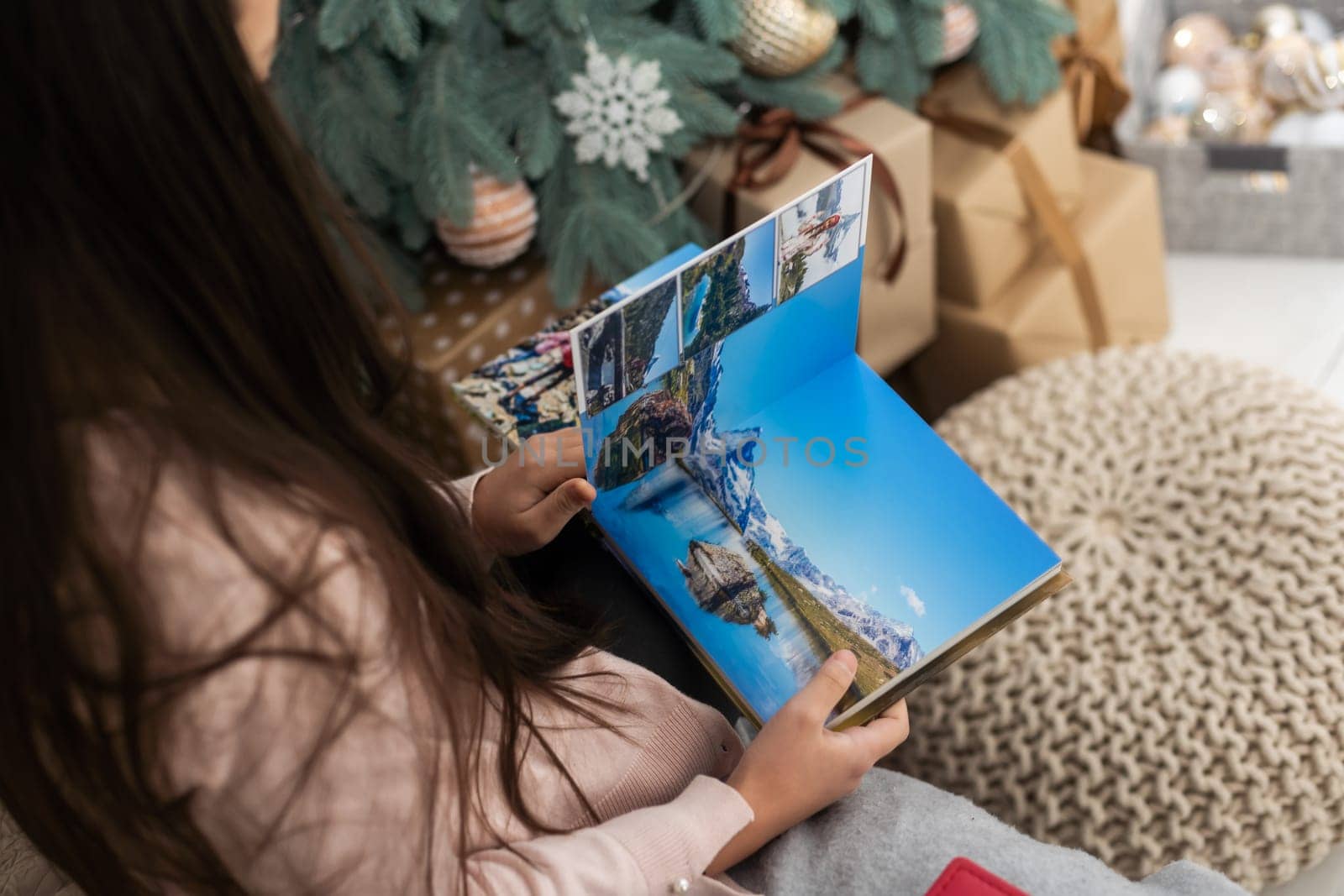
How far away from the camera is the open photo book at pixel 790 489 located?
1.93 feet

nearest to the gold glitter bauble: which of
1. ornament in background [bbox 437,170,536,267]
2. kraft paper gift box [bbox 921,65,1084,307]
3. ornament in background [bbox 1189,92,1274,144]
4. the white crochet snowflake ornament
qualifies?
ornament in background [bbox 1189,92,1274,144]

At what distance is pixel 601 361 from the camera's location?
0.55 meters

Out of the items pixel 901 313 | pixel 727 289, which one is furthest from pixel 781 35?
pixel 727 289

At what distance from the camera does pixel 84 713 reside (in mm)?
453

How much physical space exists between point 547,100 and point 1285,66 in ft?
3.24

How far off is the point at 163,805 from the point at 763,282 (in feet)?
1.28

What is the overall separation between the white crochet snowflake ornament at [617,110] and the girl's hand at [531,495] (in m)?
0.35

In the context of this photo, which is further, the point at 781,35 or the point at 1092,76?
the point at 1092,76

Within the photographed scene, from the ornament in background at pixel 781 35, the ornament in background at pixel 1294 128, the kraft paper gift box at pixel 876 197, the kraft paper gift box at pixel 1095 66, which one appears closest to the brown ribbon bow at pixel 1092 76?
the kraft paper gift box at pixel 1095 66

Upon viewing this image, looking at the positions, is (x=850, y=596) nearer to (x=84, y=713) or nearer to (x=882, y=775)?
(x=882, y=775)

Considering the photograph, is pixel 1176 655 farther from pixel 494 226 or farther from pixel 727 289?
pixel 494 226

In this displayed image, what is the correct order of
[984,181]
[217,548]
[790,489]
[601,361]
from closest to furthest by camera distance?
[217,548] < [601,361] < [790,489] < [984,181]

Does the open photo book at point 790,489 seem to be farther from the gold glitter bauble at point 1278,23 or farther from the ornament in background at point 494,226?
the gold glitter bauble at point 1278,23

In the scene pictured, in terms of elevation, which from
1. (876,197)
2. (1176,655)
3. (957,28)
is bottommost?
(1176,655)
